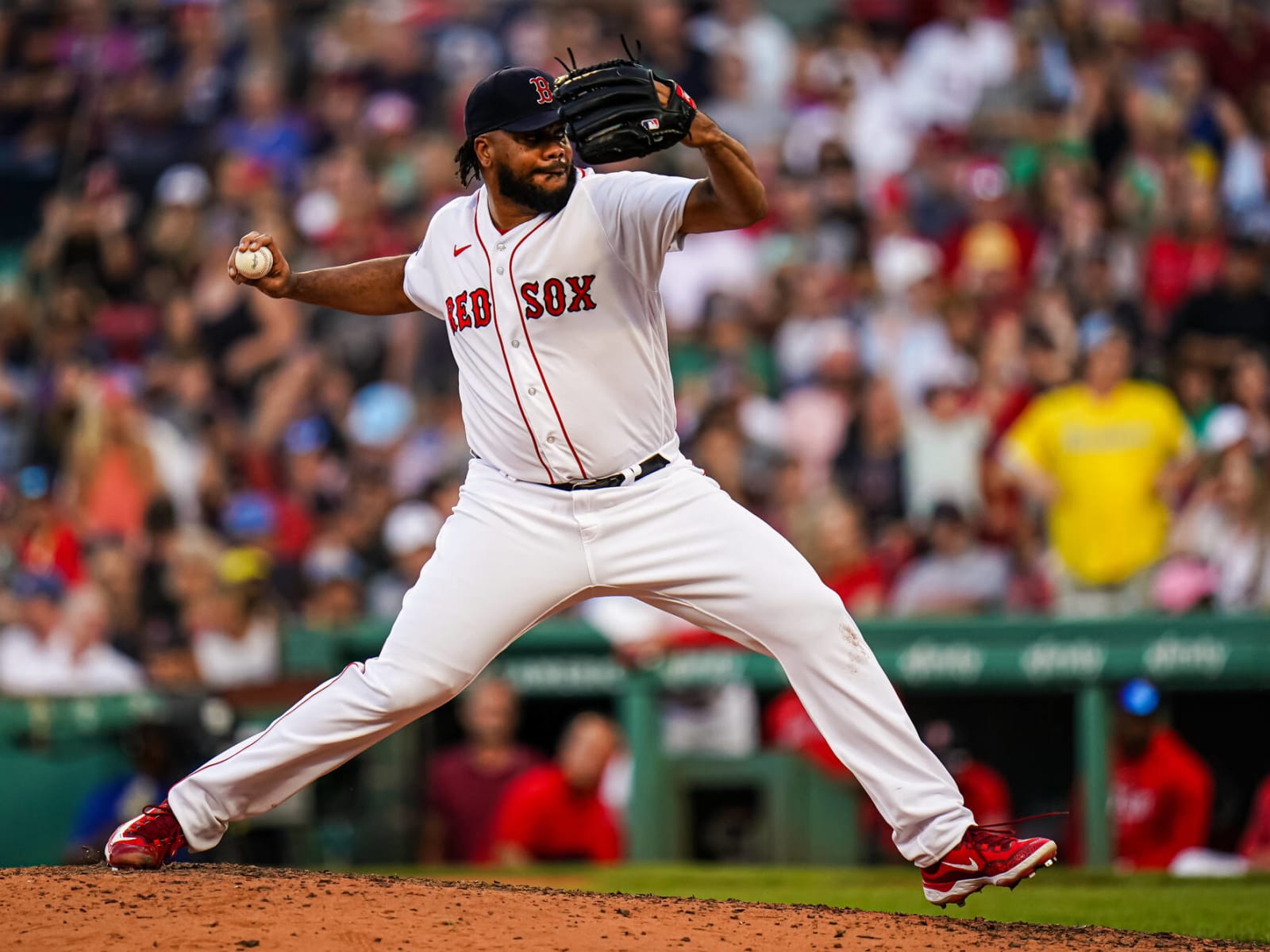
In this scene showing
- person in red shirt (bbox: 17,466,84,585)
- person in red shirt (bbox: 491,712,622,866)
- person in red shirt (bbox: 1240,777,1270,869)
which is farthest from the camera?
person in red shirt (bbox: 17,466,84,585)

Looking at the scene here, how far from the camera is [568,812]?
7.31m

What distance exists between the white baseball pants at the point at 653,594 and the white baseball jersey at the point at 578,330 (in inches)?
4.5

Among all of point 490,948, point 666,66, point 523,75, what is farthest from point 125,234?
point 490,948

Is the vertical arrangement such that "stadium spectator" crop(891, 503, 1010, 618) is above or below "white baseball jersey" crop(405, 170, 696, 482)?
below

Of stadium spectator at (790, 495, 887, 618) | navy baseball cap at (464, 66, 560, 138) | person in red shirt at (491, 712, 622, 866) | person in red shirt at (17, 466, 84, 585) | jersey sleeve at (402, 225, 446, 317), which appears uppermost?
navy baseball cap at (464, 66, 560, 138)

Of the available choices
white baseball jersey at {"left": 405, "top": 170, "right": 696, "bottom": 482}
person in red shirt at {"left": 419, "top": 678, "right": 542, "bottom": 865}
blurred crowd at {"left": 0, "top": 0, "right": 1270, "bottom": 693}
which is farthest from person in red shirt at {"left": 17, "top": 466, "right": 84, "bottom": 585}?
white baseball jersey at {"left": 405, "top": 170, "right": 696, "bottom": 482}

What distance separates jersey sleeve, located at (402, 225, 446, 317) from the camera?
4703 mm

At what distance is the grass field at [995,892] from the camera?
17.4ft

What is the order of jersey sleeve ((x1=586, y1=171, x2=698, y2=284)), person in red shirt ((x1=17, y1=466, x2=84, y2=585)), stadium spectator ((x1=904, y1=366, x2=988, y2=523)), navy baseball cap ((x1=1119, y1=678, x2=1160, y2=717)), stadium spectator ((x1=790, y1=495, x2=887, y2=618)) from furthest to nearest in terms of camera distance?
person in red shirt ((x1=17, y1=466, x2=84, y2=585)), stadium spectator ((x1=904, y1=366, x2=988, y2=523)), stadium spectator ((x1=790, y1=495, x2=887, y2=618)), navy baseball cap ((x1=1119, y1=678, x2=1160, y2=717)), jersey sleeve ((x1=586, y1=171, x2=698, y2=284))

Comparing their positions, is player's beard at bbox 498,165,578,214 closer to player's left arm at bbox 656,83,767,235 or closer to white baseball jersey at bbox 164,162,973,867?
white baseball jersey at bbox 164,162,973,867

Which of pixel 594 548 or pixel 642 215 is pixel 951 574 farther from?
pixel 642 215

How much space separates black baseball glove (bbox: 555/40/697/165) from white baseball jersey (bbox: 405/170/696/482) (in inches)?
11.8

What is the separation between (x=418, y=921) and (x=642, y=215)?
1.70m

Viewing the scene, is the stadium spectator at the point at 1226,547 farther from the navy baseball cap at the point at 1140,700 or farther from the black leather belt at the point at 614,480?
the black leather belt at the point at 614,480
